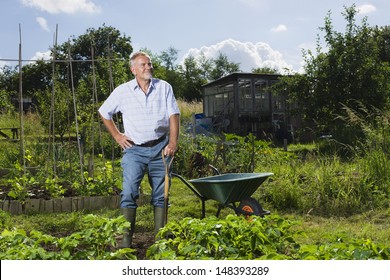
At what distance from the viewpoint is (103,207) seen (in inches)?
213

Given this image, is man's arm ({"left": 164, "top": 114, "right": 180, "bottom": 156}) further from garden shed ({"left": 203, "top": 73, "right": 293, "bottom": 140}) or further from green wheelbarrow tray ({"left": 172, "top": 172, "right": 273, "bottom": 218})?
garden shed ({"left": 203, "top": 73, "right": 293, "bottom": 140})

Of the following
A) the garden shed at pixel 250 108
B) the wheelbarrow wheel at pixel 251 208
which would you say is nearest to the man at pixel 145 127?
the wheelbarrow wheel at pixel 251 208

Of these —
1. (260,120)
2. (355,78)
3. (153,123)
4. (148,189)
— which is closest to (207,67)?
(260,120)

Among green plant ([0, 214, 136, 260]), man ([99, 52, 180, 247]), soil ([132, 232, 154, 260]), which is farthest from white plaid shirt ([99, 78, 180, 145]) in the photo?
green plant ([0, 214, 136, 260])

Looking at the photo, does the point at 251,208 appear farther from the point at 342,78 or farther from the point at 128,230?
the point at 342,78

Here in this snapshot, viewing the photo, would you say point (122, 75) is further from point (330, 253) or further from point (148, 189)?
point (330, 253)

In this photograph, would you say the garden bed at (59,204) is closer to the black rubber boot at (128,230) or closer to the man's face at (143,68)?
the black rubber boot at (128,230)

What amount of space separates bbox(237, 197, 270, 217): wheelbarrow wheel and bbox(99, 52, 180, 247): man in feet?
2.86

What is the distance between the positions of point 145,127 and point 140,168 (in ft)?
0.95

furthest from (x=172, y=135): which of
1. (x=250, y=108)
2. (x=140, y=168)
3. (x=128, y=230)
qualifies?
(x=250, y=108)

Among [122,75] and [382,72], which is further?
[382,72]

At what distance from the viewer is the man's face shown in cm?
371

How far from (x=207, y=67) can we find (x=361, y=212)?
98.6 feet

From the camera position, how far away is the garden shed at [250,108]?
17125mm
